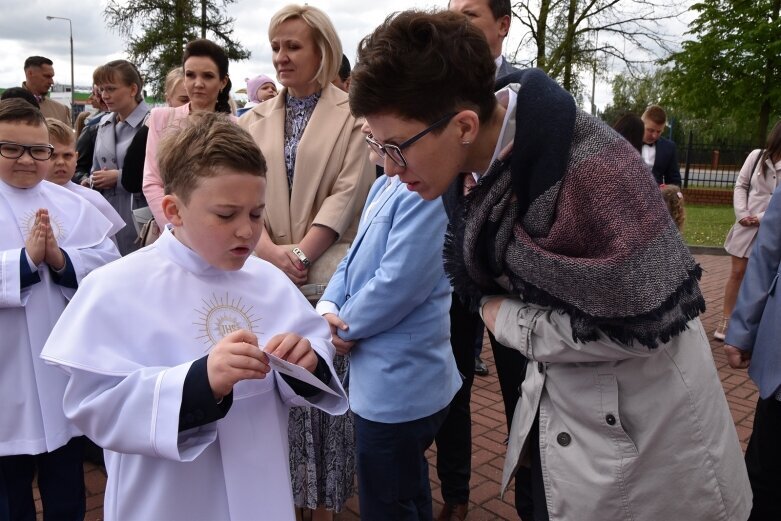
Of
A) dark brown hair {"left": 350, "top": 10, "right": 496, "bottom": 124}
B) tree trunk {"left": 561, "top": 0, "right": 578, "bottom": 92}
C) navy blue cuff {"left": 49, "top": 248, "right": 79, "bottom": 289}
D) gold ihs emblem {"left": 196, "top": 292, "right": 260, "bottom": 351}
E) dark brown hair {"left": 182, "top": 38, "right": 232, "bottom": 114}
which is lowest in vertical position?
navy blue cuff {"left": 49, "top": 248, "right": 79, "bottom": 289}

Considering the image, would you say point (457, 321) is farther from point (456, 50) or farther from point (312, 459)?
point (456, 50)

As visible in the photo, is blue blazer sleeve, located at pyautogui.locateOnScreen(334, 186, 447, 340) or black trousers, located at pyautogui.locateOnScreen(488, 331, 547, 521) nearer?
blue blazer sleeve, located at pyautogui.locateOnScreen(334, 186, 447, 340)

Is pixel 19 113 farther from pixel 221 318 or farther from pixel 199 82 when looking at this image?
pixel 221 318

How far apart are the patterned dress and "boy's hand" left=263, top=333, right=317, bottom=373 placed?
3.61 feet

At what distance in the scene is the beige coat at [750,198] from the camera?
605 cm

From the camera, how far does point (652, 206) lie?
1510mm

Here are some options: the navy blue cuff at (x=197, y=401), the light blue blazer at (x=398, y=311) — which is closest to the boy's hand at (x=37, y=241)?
the light blue blazer at (x=398, y=311)

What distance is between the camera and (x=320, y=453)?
2.96m

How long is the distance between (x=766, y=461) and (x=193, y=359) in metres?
2.30

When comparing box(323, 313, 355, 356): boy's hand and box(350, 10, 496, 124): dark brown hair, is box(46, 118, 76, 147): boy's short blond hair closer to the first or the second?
box(323, 313, 355, 356): boy's hand

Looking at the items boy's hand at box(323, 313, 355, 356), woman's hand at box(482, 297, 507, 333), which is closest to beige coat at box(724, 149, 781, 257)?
boy's hand at box(323, 313, 355, 356)

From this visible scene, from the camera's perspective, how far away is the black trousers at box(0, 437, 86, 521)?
2613 millimetres

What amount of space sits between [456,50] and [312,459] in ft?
6.49

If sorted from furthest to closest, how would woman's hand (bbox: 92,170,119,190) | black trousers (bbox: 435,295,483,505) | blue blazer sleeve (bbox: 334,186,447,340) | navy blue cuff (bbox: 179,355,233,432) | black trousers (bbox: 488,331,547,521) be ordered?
woman's hand (bbox: 92,170,119,190) → black trousers (bbox: 435,295,483,505) → black trousers (bbox: 488,331,547,521) → blue blazer sleeve (bbox: 334,186,447,340) → navy blue cuff (bbox: 179,355,233,432)
